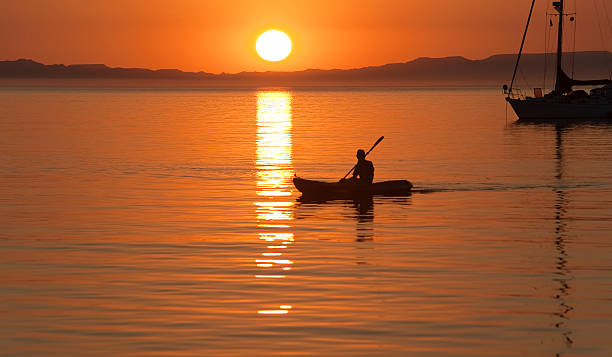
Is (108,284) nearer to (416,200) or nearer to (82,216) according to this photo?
(82,216)

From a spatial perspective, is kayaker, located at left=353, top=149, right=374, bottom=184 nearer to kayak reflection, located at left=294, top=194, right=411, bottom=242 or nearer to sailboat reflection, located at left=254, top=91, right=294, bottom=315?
kayak reflection, located at left=294, top=194, right=411, bottom=242

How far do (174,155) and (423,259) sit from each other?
36931mm

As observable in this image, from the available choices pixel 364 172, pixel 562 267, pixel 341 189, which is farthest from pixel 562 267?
pixel 341 189

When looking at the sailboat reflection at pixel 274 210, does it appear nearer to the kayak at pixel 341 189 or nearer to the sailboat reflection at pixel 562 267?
the kayak at pixel 341 189

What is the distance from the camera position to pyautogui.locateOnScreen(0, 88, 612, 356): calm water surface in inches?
603

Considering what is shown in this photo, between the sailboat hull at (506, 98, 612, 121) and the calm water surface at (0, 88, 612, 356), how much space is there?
4736cm

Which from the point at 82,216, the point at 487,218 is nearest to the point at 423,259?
the point at 487,218

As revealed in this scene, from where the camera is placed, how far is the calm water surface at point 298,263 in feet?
50.3

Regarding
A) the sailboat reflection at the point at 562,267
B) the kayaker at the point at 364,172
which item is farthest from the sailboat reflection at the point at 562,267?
the kayaker at the point at 364,172

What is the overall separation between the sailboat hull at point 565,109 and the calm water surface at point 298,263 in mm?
47359

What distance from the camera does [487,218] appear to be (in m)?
30.0

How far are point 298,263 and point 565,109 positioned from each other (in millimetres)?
77787

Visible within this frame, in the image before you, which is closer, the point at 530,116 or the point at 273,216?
the point at 273,216

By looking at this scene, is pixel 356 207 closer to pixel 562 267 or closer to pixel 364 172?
pixel 364 172
